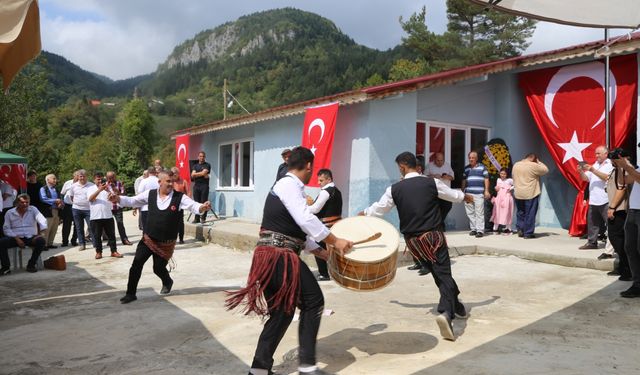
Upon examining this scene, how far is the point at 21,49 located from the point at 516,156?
10.0 meters

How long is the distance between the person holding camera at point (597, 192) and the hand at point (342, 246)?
4858 millimetres

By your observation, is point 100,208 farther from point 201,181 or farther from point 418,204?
point 418,204

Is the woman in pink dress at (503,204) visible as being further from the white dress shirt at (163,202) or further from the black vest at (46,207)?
the black vest at (46,207)

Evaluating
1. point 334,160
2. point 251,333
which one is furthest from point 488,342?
point 334,160

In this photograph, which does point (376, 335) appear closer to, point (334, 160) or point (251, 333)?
point (251, 333)

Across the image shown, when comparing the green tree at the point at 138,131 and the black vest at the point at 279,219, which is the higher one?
the green tree at the point at 138,131

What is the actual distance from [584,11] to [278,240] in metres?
3.02

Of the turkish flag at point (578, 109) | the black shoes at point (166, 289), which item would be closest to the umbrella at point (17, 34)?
the black shoes at point (166, 289)

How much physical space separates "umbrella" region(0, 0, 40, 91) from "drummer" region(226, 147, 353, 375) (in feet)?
5.99

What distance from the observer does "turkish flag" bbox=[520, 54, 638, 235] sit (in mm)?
9438

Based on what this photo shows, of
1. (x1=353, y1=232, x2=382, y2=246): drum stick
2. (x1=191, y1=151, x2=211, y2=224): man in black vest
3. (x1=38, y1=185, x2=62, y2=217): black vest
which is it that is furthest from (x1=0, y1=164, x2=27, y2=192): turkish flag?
(x1=353, y1=232, x2=382, y2=246): drum stick

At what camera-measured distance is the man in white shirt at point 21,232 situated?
8.80 meters

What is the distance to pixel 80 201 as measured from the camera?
11.0 metres

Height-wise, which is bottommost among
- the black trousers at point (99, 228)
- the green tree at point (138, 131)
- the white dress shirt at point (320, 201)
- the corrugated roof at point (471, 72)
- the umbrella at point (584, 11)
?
the black trousers at point (99, 228)
